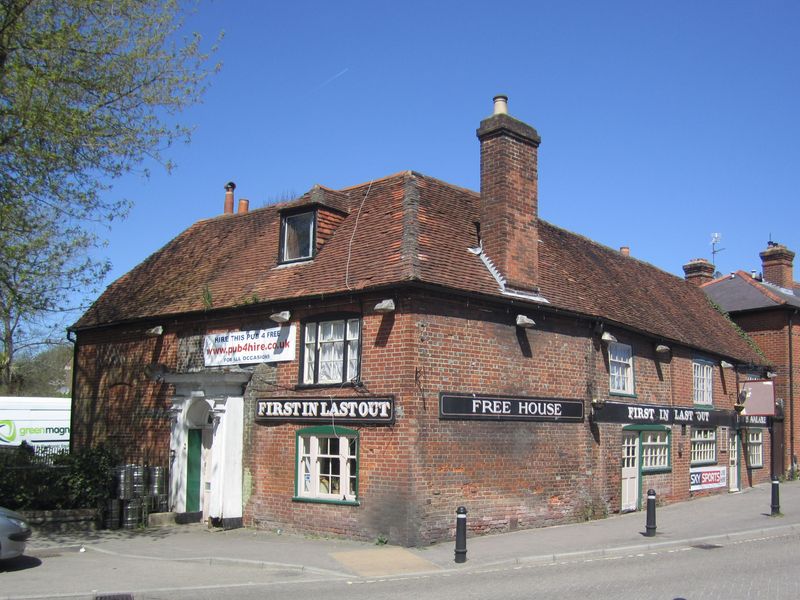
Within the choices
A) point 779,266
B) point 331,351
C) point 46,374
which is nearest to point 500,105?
point 331,351

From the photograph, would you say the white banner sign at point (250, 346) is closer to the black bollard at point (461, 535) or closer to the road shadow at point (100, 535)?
the road shadow at point (100, 535)

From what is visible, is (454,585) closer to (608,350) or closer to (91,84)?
(608,350)

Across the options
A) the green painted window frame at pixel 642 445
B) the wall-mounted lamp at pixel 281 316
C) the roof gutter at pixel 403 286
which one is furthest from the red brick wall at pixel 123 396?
the green painted window frame at pixel 642 445

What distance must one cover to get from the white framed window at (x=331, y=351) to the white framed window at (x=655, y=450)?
8405mm

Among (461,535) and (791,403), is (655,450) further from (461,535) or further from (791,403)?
(791,403)

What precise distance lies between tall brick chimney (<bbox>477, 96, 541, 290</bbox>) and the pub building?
0.05 metres

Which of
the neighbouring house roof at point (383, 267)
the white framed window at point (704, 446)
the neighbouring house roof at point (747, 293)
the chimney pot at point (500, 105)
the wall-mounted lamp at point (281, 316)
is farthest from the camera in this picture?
the neighbouring house roof at point (747, 293)

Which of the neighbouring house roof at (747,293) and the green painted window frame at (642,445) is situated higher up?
the neighbouring house roof at (747,293)

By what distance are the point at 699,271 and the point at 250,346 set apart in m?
21.2

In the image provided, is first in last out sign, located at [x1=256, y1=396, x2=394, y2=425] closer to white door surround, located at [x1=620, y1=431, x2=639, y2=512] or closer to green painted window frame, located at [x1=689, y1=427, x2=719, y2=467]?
white door surround, located at [x1=620, y1=431, x2=639, y2=512]

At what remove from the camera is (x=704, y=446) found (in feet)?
74.6

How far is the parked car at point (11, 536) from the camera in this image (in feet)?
37.0

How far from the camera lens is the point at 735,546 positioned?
46.3ft

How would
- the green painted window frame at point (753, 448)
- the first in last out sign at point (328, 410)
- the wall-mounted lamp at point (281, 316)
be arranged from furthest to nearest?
the green painted window frame at point (753, 448) < the wall-mounted lamp at point (281, 316) < the first in last out sign at point (328, 410)
